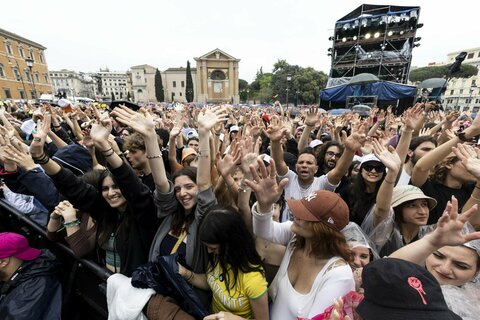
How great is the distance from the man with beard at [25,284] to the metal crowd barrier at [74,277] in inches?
6.0

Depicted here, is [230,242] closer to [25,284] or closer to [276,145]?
[276,145]

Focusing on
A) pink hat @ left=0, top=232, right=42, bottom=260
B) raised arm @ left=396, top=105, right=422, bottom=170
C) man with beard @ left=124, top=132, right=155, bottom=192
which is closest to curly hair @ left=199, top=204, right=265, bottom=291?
man with beard @ left=124, top=132, right=155, bottom=192

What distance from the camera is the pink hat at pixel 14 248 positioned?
2.04m

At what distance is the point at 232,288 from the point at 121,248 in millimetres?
1138

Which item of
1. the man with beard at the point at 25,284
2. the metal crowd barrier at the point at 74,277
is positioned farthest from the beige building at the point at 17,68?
the man with beard at the point at 25,284

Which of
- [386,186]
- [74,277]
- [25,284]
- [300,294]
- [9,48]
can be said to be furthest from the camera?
[9,48]

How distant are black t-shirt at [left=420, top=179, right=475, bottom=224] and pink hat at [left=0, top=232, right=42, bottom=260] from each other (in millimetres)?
4166

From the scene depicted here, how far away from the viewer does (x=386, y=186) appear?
191 cm

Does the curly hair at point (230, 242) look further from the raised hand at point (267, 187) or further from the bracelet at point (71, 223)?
the bracelet at point (71, 223)

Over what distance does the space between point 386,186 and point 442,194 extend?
4.12 ft

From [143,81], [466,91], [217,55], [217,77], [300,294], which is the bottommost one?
[300,294]

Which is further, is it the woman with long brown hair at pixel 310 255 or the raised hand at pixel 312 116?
the raised hand at pixel 312 116

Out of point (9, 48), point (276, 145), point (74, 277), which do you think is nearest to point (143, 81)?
point (9, 48)

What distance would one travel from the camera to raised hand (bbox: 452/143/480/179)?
78.6 inches
